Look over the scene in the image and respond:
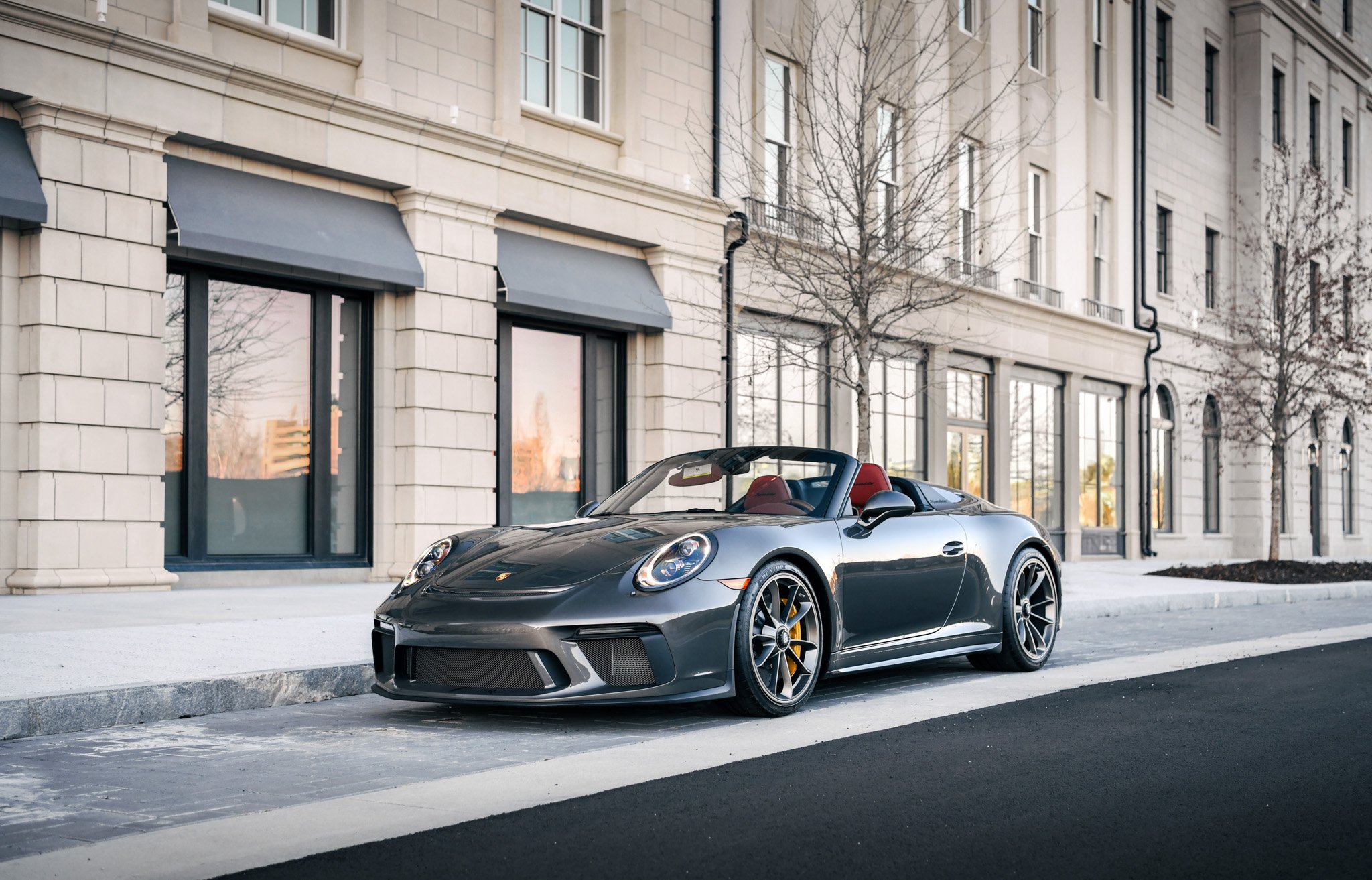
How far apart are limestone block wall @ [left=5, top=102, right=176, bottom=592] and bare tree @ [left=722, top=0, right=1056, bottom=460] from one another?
686cm

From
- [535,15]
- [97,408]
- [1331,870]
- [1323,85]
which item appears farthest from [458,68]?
[1323,85]

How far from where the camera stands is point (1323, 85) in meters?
37.3

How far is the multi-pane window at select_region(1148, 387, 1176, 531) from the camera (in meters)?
29.8

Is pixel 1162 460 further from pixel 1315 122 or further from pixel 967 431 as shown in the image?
pixel 1315 122

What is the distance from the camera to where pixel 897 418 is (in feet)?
74.0

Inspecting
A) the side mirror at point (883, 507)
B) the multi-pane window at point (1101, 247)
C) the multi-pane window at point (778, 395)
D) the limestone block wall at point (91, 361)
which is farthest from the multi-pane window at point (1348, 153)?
the side mirror at point (883, 507)

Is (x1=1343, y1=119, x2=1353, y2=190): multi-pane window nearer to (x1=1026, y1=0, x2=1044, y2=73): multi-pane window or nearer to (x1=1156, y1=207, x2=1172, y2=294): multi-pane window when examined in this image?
(x1=1156, y1=207, x2=1172, y2=294): multi-pane window

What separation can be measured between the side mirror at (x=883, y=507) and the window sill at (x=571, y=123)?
33.2ft

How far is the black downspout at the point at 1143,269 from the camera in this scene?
28.7 m

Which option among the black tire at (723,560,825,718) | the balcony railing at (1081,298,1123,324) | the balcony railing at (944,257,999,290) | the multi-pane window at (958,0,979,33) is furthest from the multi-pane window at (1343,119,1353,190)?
the black tire at (723,560,825,718)

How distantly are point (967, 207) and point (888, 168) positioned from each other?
7.79 feet

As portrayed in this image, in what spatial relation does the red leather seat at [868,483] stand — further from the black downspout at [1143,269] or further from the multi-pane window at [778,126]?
the black downspout at [1143,269]

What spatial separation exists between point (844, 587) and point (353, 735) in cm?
235

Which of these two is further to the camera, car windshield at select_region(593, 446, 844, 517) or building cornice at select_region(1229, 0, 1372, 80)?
building cornice at select_region(1229, 0, 1372, 80)
